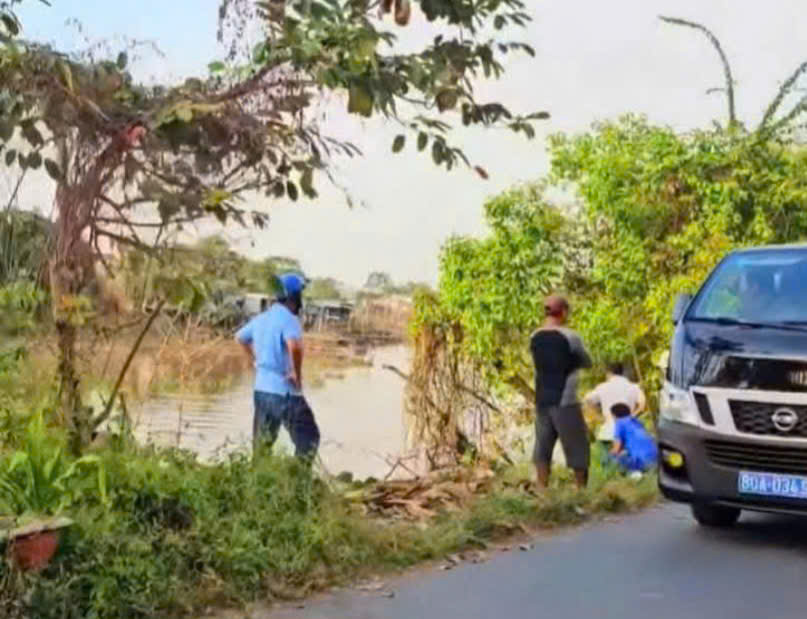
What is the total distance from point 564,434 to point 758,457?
183 centimetres

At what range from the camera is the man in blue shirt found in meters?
9.70

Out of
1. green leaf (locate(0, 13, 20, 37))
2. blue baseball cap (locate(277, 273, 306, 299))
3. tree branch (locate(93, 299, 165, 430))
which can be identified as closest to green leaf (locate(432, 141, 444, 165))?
green leaf (locate(0, 13, 20, 37))

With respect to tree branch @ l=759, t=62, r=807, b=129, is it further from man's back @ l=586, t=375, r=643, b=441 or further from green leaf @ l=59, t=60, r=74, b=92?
green leaf @ l=59, t=60, r=74, b=92

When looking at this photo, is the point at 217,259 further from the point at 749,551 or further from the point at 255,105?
the point at 749,551

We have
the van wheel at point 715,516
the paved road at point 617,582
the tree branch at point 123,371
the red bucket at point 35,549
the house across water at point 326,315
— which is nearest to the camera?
the red bucket at point 35,549

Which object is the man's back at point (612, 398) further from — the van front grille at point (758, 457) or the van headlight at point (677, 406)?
the van front grille at point (758, 457)

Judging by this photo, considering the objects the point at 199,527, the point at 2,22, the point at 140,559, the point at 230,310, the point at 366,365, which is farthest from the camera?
the point at 366,365

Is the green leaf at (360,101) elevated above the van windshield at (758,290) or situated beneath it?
elevated above

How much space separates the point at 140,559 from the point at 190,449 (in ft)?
5.63

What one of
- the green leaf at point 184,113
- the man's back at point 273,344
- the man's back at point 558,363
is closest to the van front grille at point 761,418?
the man's back at point 558,363

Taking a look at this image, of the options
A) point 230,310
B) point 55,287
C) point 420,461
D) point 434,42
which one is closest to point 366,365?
point 420,461

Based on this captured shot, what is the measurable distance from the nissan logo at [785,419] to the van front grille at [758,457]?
130mm

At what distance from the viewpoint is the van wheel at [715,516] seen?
9819 millimetres

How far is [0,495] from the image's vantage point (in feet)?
Answer: 21.4
